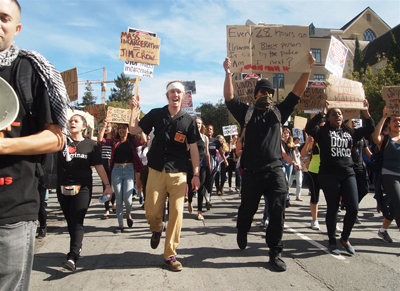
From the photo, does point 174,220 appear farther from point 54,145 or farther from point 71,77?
point 71,77

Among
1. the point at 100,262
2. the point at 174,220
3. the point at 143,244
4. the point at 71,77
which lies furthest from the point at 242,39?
the point at 71,77

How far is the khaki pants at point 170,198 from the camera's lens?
405 centimetres

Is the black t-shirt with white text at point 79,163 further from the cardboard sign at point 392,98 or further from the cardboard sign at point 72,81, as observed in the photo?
the cardboard sign at point 392,98

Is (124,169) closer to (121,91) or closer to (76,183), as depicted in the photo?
(76,183)

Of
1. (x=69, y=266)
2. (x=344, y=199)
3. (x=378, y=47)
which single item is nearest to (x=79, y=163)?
(x=69, y=266)

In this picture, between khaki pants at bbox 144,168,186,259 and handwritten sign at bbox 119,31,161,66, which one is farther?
handwritten sign at bbox 119,31,161,66

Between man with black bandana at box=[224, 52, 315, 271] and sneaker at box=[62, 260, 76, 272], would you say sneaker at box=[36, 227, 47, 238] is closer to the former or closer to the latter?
sneaker at box=[62, 260, 76, 272]

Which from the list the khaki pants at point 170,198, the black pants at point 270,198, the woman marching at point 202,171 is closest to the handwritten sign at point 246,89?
the woman marching at point 202,171

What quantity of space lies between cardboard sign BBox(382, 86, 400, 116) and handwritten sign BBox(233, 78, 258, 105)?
3329mm

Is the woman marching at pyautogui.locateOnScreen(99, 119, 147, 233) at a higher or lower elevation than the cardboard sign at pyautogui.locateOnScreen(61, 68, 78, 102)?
lower

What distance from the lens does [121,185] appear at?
6.12 metres

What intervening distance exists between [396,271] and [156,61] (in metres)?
4.99

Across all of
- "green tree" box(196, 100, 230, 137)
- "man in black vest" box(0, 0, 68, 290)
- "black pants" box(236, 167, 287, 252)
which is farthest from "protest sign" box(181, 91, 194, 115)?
"green tree" box(196, 100, 230, 137)

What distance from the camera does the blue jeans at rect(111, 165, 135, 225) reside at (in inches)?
237
